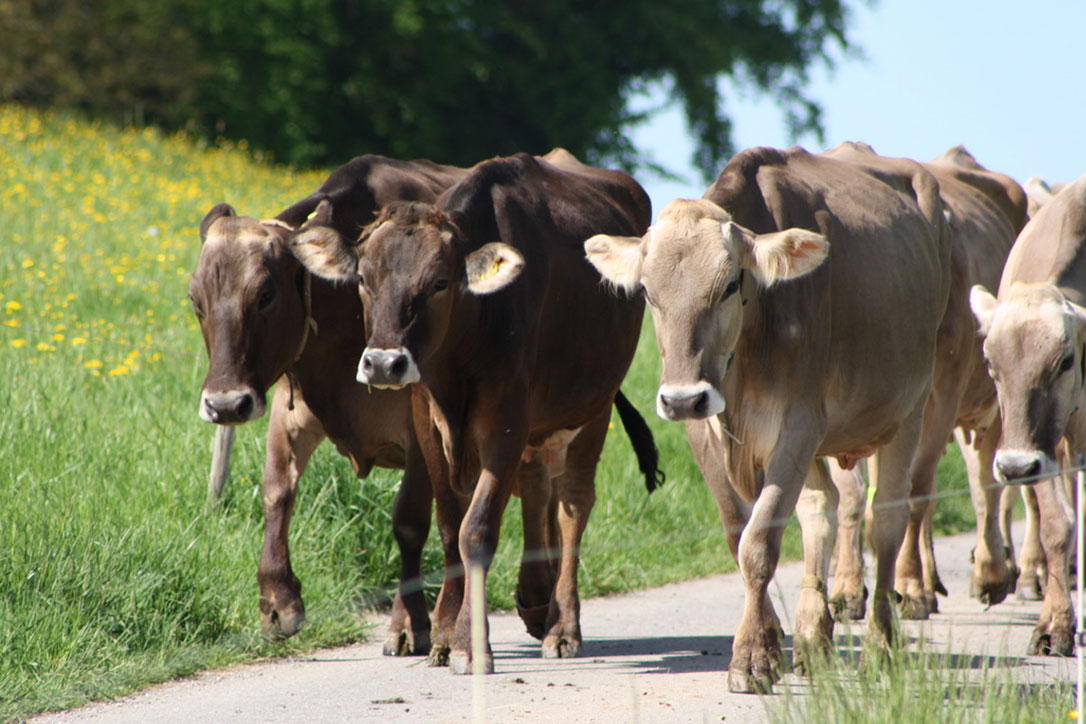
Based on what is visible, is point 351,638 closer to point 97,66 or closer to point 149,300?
point 149,300

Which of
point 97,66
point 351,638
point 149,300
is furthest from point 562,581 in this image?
point 97,66

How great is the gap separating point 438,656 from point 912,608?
300 centimetres

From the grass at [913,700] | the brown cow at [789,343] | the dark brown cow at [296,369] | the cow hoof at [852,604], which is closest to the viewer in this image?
the grass at [913,700]

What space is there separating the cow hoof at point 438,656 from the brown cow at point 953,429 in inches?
91.9

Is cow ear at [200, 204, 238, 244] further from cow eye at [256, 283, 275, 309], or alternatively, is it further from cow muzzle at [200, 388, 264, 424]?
cow muzzle at [200, 388, 264, 424]

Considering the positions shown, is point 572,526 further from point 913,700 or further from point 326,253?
point 913,700

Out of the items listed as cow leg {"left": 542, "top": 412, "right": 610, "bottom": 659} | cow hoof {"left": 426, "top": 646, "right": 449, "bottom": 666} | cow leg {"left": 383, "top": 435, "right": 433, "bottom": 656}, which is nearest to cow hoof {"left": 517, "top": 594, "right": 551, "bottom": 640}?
cow leg {"left": 542, "top": 412, "right": 610, "bottom": 659}

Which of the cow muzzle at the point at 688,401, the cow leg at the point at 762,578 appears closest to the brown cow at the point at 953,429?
the cow leg at the point at 762,578

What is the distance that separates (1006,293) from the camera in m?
7.03

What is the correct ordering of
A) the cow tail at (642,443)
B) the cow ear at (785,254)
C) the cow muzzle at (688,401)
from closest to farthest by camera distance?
1. the cow muzzle at (688,401)
2. the cow ear at (785,254)
3. the cow tail at (642,443)

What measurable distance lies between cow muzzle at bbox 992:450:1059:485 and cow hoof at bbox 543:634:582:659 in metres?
2.13

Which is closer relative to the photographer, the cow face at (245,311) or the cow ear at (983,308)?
the cow face at (245,311)

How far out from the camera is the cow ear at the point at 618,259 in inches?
232

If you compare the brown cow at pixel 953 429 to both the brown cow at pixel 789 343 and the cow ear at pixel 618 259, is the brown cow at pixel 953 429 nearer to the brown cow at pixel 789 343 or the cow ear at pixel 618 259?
the brown cow at pixel 789 343
